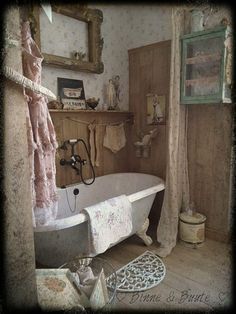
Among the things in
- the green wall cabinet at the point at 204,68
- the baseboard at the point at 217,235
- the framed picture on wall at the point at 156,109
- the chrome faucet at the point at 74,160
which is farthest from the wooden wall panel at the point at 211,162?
the chrome faucet at the point at 74,160

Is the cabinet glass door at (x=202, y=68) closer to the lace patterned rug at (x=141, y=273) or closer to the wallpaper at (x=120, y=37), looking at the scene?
the wallpaper at (x=120, y=37)

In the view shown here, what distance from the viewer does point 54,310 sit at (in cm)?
100

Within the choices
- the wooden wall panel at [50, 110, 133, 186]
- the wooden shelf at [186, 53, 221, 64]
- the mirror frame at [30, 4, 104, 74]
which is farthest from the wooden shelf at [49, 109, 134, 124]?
the wooden shelf at [186, 53, 221, 64]

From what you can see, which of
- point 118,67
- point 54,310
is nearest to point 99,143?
point 118,67

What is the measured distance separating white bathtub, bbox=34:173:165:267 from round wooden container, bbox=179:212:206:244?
38cm

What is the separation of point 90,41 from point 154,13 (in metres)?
0.85

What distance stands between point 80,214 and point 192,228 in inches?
49.5

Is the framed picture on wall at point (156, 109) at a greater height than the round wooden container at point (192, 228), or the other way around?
the framed picture on wall at point (156, 109)

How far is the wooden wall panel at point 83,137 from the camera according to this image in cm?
242

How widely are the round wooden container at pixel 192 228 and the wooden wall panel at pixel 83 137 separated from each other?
1.11m

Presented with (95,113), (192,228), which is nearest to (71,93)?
(95,113)

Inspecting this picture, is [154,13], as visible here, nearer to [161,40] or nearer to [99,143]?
[161,40]

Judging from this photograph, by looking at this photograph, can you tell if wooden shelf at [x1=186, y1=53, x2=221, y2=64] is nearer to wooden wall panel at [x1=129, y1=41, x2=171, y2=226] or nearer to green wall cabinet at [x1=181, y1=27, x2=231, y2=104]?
green wall cabinet at [x1=181, y1=27, x2=231, y2=104]

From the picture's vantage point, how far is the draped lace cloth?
109 centimetres
